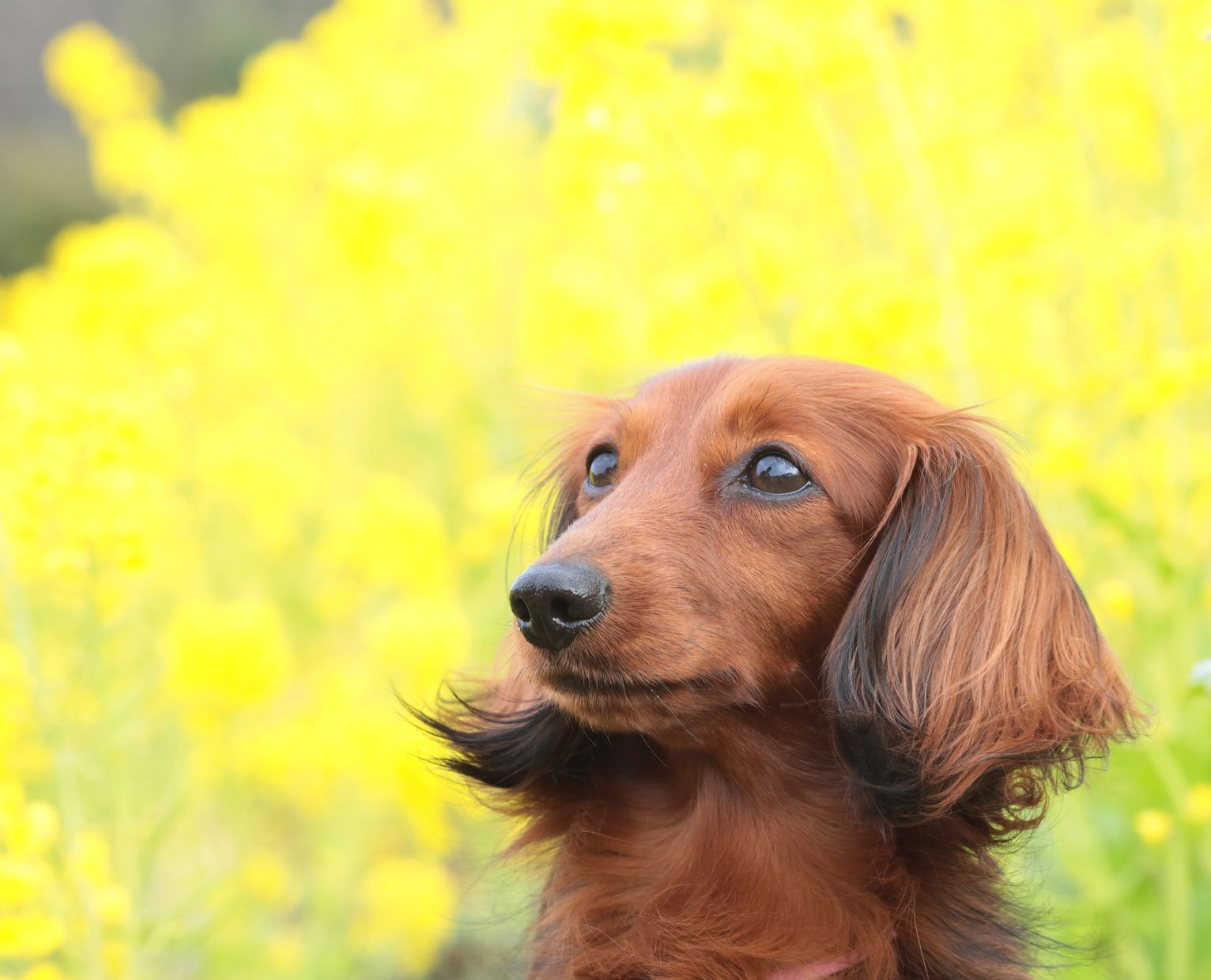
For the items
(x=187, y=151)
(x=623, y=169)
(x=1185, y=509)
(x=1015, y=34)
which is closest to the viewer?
(x=1185, y=509)

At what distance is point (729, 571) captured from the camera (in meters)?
1.97

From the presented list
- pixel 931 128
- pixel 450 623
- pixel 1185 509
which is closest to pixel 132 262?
pixel 450 623

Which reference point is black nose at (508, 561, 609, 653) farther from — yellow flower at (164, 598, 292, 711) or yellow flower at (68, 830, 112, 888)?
yellow flower at (164, 598, 292, 711)

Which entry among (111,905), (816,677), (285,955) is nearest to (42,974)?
(111,905)

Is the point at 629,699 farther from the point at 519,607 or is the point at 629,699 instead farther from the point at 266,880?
the point at 266,880

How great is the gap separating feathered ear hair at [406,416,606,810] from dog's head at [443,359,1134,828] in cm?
33

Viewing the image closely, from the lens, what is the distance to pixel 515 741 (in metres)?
2.40

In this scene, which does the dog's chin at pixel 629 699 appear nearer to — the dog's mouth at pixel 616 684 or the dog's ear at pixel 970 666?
the dog's mouth at pixel 616 684

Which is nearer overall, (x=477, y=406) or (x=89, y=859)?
(x=89, y=859)

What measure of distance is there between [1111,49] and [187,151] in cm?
506

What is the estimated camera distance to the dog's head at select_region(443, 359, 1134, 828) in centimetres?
188

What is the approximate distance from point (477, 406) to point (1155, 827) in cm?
355

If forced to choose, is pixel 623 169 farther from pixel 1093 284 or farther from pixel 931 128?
pixel 1093 284

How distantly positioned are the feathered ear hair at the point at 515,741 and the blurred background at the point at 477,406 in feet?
0.94
